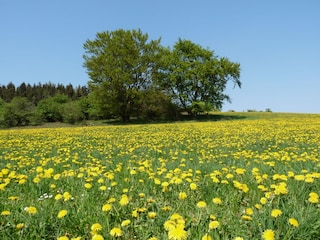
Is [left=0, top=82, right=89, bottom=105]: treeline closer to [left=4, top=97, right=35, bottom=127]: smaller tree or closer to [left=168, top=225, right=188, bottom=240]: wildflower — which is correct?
[left=4, top=97, right=35, bottom=127]: smaller tree

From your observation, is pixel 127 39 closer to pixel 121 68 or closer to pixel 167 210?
pixel 121 68

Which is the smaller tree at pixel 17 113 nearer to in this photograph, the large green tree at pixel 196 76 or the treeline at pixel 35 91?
the large green tree at pixel 196 76

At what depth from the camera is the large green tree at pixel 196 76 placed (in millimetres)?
43656

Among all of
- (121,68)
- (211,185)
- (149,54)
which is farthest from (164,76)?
(211,185)

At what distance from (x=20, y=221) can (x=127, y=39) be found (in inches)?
1551

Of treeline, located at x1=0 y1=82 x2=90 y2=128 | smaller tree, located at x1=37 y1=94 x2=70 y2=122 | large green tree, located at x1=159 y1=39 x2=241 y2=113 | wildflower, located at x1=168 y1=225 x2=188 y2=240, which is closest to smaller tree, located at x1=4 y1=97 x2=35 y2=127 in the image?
treeline, located at x1=0 y1=82 x2=90 y2=128

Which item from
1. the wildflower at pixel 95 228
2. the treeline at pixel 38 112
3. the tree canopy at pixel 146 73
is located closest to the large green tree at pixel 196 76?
the tree canopy at pixel 146 73

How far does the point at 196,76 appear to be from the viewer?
44.4 meters

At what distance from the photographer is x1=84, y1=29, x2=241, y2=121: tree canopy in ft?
128

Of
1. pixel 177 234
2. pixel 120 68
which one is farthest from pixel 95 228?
pixel 120 68

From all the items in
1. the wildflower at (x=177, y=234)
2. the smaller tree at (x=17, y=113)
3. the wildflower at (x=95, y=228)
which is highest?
the smaller tree at (x=17, y=113)

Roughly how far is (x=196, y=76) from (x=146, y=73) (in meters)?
8.30

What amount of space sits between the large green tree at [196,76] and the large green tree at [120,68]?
13.1ft

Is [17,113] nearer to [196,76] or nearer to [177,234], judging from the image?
[196,76]
